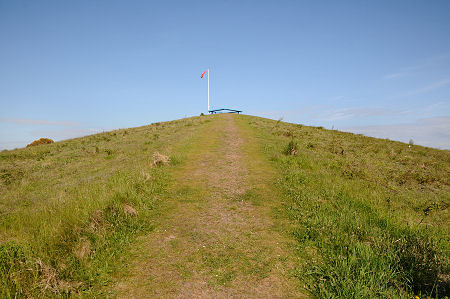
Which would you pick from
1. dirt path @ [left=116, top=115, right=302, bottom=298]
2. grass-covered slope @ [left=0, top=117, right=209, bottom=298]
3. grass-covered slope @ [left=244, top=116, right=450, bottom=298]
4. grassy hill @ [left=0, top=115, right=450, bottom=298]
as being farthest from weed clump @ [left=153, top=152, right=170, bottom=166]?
grass-covered slope @ [left=244, top=116, right=450, bottom=298]

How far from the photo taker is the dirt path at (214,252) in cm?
377

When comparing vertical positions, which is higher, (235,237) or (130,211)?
(130,211)

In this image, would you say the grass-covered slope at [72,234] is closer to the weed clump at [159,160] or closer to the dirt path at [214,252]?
the dirt path at [214,252]

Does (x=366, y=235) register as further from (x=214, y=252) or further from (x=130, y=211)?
(x=130, y=211)

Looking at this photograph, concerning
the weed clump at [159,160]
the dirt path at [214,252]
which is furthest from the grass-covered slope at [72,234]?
the weed clump at [159,160]

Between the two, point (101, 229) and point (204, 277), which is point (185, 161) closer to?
point (101, 229)

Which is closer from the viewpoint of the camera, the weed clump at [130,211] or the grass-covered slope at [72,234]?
the grass-covered slope at [72,234]

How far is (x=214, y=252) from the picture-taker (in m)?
4.67

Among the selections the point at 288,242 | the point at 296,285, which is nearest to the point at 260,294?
the point at 296,285

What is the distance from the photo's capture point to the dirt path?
3.77 m

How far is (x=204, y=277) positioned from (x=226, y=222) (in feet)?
6.36

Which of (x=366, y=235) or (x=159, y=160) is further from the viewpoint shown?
(x=159, y=160)

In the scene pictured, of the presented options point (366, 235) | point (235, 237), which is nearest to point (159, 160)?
point (235, 237)

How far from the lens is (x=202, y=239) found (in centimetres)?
512
